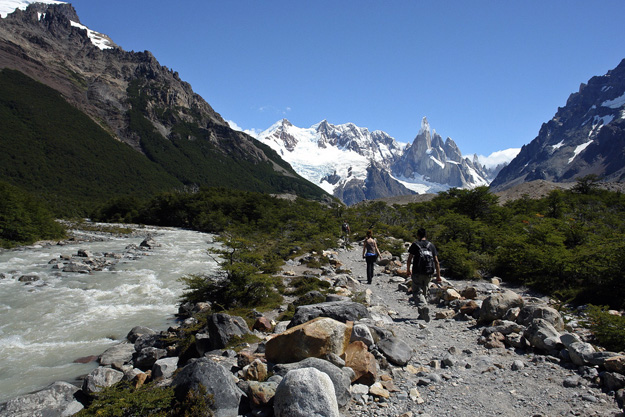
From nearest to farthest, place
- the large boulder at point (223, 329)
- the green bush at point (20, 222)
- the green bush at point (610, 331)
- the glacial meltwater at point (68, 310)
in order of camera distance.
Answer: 1. the green bush at point (610, 331)
2. the large boulder at point (223, 329)
3. the glacial meltwater at point (68, 310)
4. the green bush at point (20, 222)

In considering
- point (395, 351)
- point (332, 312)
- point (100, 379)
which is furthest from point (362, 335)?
point (100, 379)

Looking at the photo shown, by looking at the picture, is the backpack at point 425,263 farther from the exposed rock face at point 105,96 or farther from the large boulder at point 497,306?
the exposed rock face at point 105,96

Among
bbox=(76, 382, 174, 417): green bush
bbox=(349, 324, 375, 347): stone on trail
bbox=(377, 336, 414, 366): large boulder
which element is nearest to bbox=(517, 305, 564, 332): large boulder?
bbox=(377, 336, 414, 366): large boulder

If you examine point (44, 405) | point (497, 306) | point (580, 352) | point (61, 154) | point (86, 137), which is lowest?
point (44, 405)

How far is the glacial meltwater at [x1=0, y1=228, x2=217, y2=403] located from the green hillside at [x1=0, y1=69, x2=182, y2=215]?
215 ft

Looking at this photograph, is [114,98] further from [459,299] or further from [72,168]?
[459,299]

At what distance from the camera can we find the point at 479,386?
16.5 feet

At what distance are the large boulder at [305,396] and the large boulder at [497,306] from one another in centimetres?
494

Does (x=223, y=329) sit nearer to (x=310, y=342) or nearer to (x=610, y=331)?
(x=310, y=342)

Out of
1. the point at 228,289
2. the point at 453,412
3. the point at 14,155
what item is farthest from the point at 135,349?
the point at 14,155

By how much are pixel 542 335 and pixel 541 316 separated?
101 centimetres

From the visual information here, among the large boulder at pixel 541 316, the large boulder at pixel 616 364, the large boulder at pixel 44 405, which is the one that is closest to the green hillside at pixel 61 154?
the large boulder at pixel 44 405

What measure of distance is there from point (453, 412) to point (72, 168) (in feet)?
434

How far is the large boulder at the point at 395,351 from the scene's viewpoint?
5.69m
